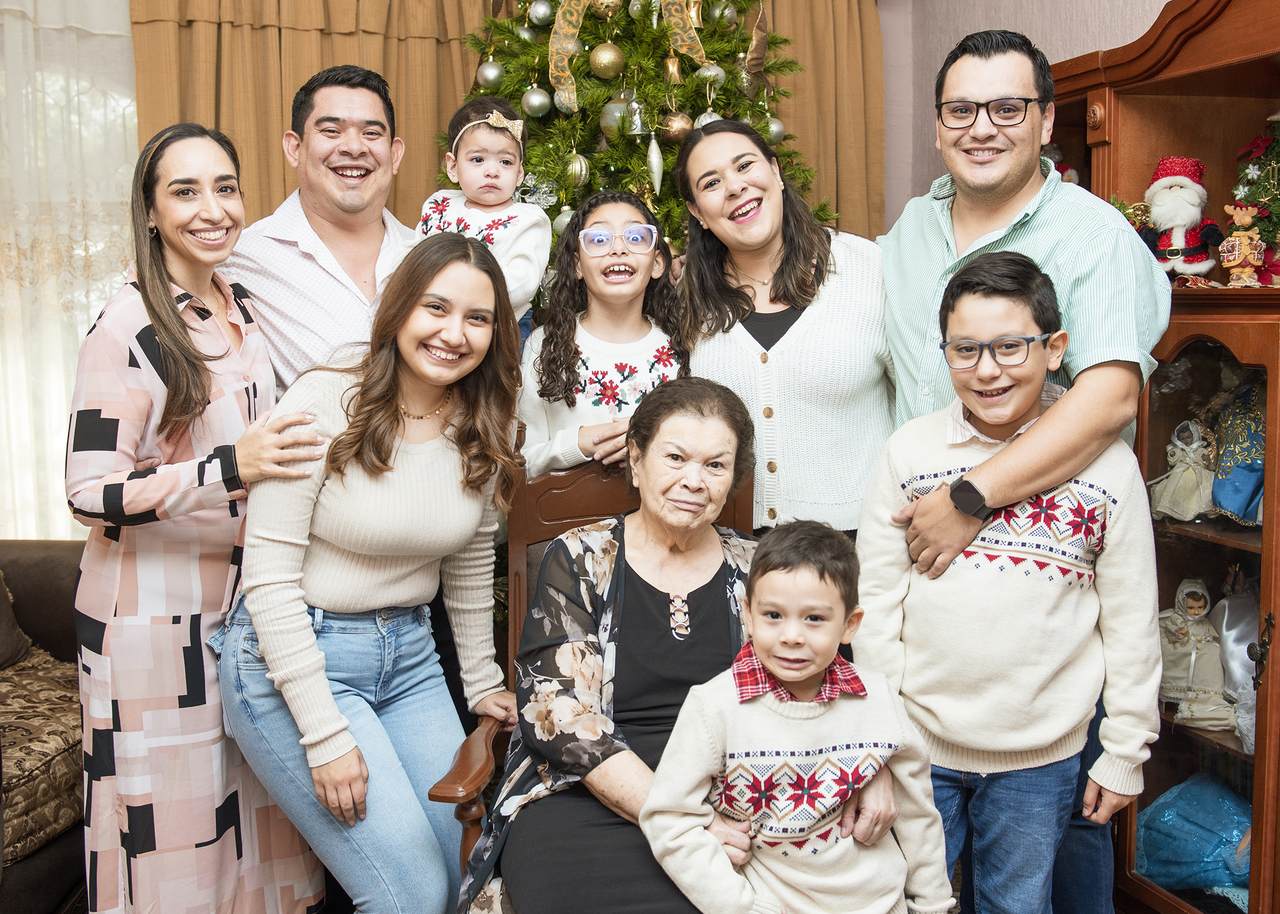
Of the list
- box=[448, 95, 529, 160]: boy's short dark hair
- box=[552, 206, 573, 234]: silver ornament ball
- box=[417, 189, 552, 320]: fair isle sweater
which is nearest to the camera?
box=[417, 189, 552, 320]: fair isle sweater

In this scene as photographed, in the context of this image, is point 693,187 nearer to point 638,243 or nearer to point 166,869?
point 638,243

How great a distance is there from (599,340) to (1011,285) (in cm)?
101

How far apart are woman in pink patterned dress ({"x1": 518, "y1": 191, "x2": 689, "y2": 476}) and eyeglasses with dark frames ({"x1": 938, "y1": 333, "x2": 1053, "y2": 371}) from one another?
2.57ft

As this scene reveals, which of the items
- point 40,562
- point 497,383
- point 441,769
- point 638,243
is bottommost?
point 441,769

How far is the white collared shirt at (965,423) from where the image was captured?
1686mm

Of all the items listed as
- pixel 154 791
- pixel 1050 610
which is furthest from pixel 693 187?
pixel 154 791

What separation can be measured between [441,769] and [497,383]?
823 mm

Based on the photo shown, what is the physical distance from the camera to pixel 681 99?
3.14 m

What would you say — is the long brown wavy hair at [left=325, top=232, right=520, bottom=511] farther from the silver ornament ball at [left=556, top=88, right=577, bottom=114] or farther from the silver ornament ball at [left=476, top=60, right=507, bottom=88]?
the silver ornament ball at [left=476, top=60, right=507, bottom=88]

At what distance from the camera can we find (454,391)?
6.49 feet

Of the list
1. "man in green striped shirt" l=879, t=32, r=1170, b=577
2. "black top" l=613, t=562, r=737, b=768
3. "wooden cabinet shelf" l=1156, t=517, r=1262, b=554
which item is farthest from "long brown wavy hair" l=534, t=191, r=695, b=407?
"wooden cabinet shelf" l=1156, t=517, r=1262, b=554

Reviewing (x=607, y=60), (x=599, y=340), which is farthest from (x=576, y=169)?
(x=599, y=340)

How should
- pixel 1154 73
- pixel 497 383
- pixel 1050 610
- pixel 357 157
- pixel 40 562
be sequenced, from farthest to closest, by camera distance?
pixel 40 562 → pixel 357 157 → pixel 1154 73 → pixel 497 383 → pixel 1050 610

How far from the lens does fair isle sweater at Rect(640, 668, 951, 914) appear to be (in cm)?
142
